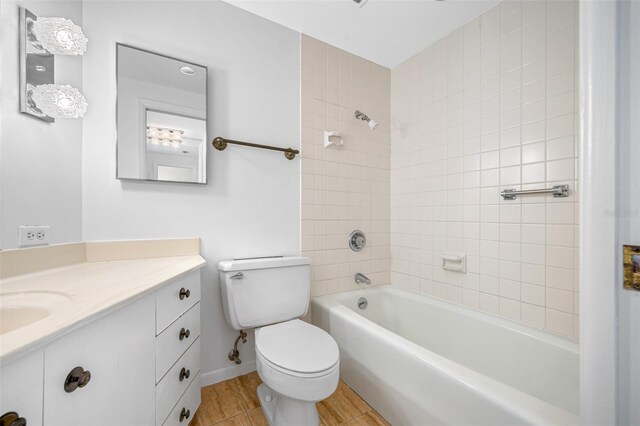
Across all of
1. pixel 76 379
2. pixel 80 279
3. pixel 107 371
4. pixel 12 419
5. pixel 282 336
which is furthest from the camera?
pixel 282 336

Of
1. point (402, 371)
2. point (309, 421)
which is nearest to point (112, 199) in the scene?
point (309, 421)

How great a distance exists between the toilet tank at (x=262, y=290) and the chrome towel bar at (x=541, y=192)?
50.5 inches

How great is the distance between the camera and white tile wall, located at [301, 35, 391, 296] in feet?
6.20

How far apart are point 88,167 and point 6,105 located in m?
0.43

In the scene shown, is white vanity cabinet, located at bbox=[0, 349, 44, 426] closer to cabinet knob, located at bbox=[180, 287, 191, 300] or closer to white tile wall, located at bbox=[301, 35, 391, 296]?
cabinet knob, located at bbox=[180, 287, 191, 300]

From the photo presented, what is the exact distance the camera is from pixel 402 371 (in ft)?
3.89

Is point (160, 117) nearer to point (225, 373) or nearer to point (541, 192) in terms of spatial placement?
point (225, 373)

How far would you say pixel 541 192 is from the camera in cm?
135

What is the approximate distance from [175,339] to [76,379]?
478 mm

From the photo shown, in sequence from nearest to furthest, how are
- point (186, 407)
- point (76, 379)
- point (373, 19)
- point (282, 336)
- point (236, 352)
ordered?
point (76, 379) < point (186, 407) < point (282, 336) < point (236, 352) < point (373, 19)

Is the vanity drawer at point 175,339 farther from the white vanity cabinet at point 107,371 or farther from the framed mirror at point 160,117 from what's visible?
the framed mirror at point 160,117

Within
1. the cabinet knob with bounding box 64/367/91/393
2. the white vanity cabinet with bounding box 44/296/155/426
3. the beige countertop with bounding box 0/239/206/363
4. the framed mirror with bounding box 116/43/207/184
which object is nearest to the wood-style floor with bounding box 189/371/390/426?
the white vanity cabinet with bounding box 44/296/155/426

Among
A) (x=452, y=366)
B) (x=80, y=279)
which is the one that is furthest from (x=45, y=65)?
(x=452, y=366)

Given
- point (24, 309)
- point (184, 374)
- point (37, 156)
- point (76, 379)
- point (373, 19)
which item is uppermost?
point (373, 19)
